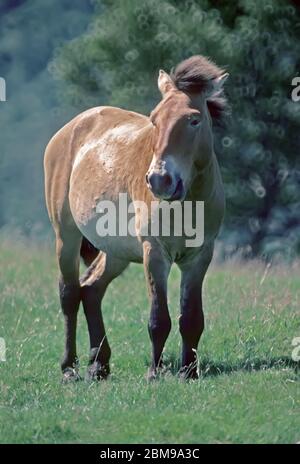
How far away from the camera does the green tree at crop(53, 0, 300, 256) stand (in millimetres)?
17859

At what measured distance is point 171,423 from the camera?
6348mm

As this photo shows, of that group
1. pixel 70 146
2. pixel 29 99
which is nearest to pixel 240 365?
pixel 70 146

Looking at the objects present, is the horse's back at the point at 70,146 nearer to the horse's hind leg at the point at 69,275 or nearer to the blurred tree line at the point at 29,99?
the horse's hind leg at the point at 69,275

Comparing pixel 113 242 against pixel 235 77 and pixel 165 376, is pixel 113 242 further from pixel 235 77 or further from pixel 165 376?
pixel 235 77

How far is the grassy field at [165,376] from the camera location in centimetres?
633

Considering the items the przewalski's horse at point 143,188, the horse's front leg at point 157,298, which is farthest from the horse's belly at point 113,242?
the horse's front leg at point 157,298

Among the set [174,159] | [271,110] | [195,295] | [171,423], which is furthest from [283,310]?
[271,110]

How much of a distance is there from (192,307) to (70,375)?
3.86 ft

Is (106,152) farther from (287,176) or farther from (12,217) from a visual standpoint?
(12,217)

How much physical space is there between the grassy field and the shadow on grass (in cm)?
1

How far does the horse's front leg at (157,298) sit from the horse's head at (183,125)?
0.60 metres

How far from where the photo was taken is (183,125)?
24.4ft

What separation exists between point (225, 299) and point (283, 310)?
3.99 ft

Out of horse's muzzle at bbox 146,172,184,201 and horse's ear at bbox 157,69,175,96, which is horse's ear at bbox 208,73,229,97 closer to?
horse's ear at bbox 157,69,175,96
